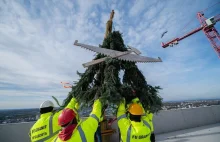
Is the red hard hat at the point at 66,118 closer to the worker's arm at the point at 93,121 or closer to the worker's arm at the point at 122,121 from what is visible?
the worker's arm at the point at 93,121

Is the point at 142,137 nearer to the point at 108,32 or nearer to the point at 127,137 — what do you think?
the point at 127,137

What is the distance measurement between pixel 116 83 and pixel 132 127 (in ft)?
2.58

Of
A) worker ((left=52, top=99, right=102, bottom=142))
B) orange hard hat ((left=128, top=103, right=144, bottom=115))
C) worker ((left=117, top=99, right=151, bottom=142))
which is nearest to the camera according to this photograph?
worker ((left=52, top=99, right=102, bottom=142))

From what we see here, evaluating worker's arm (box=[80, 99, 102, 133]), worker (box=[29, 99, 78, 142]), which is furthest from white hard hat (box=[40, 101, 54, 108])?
worker's arm (box=[80, 99, 102, 133])

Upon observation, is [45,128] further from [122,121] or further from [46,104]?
[122,121]

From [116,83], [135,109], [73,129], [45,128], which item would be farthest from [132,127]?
[45,128]

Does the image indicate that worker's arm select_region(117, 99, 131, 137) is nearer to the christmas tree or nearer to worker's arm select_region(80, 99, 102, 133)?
the christmas tree

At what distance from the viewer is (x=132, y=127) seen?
92.3 inches

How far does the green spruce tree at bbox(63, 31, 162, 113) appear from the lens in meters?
2.62

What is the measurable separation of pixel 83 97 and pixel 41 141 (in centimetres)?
109

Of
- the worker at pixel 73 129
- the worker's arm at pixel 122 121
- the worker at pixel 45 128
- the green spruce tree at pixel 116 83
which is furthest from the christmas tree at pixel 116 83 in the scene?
the worker at pixel 73 129

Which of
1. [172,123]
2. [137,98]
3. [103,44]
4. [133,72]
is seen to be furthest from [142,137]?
[172,123]

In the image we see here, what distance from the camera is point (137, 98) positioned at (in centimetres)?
262

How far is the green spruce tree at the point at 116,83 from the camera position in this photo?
2.62 m
